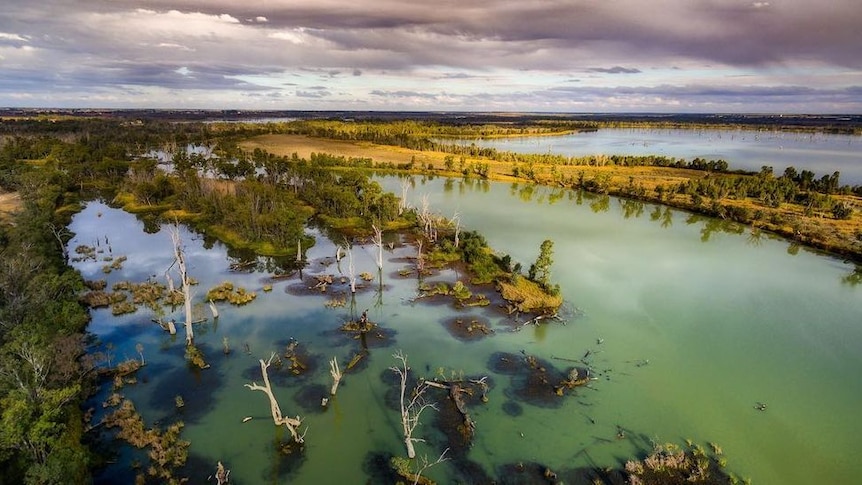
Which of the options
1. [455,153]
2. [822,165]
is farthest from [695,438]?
[822,165]

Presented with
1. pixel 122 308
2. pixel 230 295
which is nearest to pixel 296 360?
pixel 230 295

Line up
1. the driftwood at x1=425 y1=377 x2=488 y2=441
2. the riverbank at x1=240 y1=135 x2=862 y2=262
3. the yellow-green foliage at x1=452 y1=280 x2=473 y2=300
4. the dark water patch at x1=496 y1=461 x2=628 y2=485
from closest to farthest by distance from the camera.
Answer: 1. the dark water patch at x1=496 y1=461 x2=628 y2=485
2. the driftwood at x1=425 y1=377 x2=488 y2=441
3. the yellow-green foliage at x1=452 y1=280 x2=473 y2=300
4. the riverbank at x1=240 y1=135 x2=862 y2=262

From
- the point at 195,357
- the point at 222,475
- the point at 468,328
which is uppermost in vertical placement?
the point at 468,328

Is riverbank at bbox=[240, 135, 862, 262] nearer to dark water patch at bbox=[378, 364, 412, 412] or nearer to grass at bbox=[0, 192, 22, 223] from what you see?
dark water patch at bbox=[378, 364, 412, 412]

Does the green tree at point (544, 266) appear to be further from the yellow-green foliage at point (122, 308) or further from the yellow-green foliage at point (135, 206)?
the yellow-green foliage at point (135, 206)

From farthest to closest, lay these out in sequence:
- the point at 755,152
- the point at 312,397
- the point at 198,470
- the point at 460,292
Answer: the point at 755,152 < the point at 460,292 < the point at 312,397 < the point at 198,470

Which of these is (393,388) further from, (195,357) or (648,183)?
(648,183)

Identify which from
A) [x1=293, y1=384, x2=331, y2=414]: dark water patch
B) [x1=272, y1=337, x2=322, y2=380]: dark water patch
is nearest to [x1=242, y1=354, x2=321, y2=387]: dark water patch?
[x1=272, y1=337, x2=322, y2=380]: dark water patch
